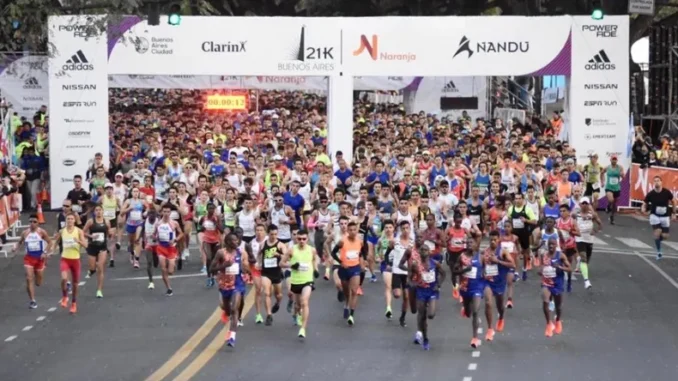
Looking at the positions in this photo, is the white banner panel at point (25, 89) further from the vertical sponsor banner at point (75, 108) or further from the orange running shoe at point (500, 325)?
the orange running shoe at point (500, 325)

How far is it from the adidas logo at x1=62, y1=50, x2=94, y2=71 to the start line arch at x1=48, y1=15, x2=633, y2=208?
2 cm

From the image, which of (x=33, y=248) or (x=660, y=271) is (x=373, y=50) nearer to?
(x=660, y=271)

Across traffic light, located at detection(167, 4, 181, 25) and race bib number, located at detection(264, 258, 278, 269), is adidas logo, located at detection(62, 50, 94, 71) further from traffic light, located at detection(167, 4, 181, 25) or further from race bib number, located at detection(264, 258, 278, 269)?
race bib number, located at detection(264, 258, 278, 269)

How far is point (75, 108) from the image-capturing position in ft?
115

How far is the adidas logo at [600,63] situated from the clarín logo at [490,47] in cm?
168

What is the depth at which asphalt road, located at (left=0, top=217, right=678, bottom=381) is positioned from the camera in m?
18.8

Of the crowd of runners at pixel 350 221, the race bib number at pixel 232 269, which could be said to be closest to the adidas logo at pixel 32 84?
the crowd of runners at pixel 350 221

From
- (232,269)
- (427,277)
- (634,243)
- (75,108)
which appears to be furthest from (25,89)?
(427,277)

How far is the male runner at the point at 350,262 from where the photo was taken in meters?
21.9

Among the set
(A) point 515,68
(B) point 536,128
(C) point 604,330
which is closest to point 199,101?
(B) point 536,128

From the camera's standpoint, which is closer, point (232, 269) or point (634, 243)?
point (232, 269)

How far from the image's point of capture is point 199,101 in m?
60.7

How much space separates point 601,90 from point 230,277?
17797 mm

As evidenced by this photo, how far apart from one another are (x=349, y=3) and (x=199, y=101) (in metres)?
13.5
